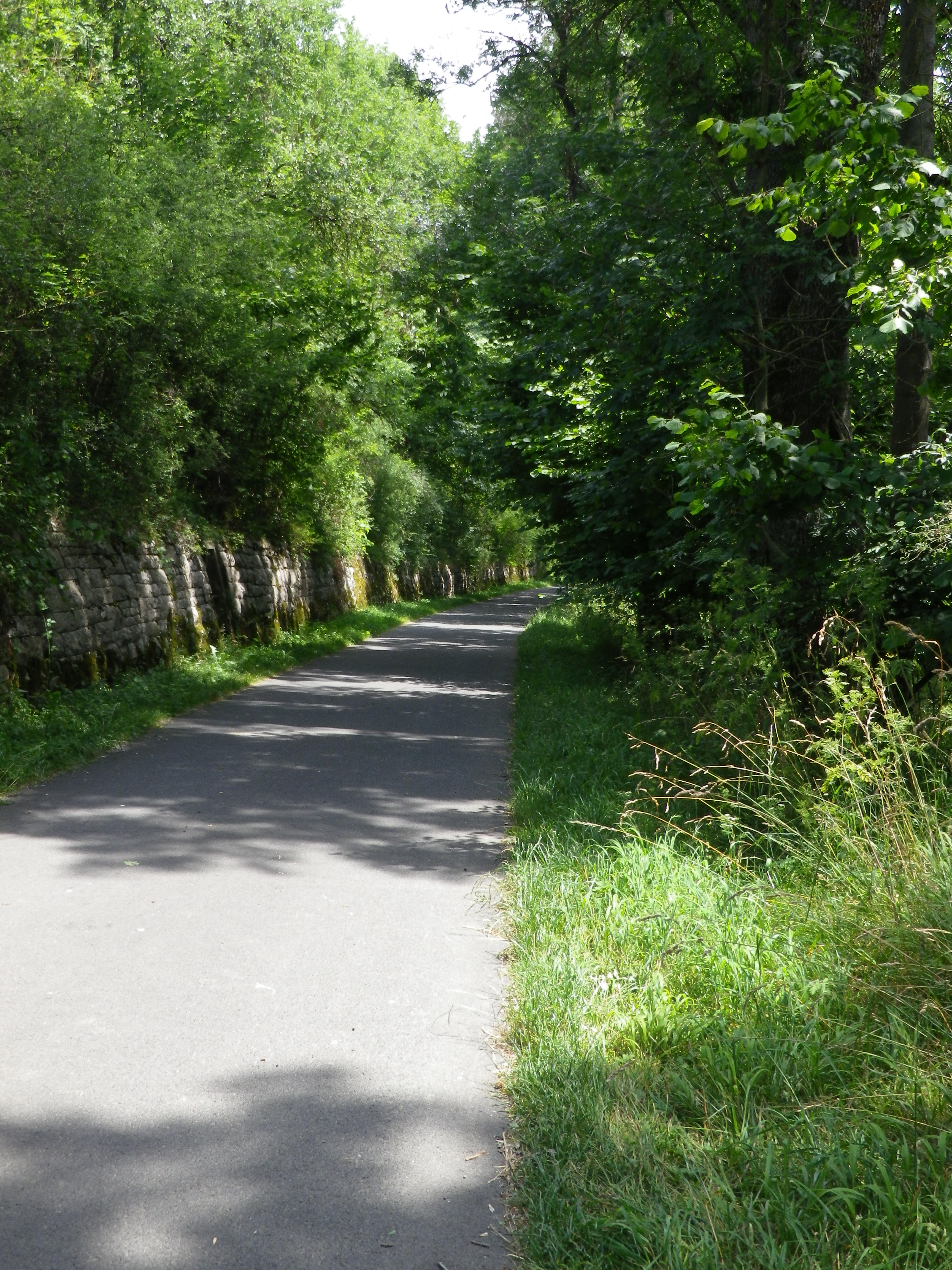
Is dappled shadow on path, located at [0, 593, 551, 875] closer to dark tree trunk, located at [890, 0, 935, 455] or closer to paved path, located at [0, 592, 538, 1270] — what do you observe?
paved path, located at [0, 592, 538, 1270]

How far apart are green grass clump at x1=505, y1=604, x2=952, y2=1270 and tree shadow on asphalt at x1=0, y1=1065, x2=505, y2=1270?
24 cm

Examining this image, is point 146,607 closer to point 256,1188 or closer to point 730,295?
point 730,295

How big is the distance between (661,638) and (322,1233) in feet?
38.3

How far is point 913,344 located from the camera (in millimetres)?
8273

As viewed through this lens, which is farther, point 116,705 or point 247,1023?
point 116,705

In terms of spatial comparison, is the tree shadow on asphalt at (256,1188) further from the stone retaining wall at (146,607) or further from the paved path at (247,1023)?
the stone retaining wall at (146,607)

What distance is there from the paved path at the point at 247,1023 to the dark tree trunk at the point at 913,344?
4.41 metres

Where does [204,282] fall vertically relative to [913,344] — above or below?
above

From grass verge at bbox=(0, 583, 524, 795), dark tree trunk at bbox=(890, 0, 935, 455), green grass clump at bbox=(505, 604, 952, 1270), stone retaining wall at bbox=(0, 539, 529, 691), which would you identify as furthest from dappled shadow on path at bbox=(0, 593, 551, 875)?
dark tree trunk at bbox=(890, 0, 935, 455)

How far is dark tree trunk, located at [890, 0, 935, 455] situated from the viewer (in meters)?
8.06

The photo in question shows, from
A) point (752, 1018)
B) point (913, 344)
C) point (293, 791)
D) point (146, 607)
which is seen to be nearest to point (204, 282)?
point (146, 607)

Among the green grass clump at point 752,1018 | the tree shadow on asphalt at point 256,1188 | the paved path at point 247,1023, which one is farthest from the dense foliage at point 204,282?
the tree shadow on asphalt at point 256,1188

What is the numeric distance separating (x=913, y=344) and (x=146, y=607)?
9956 mm

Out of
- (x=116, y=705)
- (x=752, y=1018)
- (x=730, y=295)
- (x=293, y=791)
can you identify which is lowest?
(x=752, y=1018)
